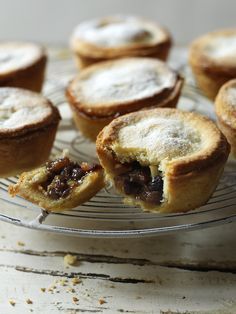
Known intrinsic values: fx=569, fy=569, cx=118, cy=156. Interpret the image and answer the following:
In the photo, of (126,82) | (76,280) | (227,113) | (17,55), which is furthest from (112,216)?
(17,55)

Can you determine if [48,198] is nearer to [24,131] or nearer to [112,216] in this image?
[112,216]

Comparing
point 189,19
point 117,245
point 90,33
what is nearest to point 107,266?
point 117,245

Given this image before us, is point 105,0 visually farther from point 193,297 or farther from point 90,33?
point 193,297

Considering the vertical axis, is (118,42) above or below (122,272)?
above

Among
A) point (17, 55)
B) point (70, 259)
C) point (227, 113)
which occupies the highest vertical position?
point (227, 113)

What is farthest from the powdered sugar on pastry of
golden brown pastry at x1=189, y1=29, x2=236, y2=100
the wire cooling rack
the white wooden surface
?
the white wooden surface

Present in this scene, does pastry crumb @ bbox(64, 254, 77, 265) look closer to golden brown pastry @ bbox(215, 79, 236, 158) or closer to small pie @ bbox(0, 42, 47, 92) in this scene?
golden brown pastry @ bbox(215, 79, 236, 158)
